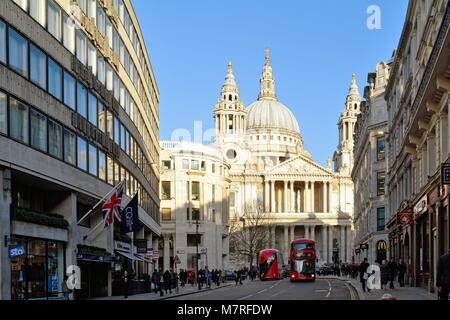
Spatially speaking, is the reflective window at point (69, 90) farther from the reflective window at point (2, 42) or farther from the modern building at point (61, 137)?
the reflective window at point (2, 42)

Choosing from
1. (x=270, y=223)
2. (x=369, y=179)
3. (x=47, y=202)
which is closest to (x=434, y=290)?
(x=47, y=202)

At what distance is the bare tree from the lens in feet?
484

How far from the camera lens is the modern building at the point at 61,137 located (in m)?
26.1

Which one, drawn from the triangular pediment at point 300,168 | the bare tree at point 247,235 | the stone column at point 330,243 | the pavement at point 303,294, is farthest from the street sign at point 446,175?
the stone column at point 330,243

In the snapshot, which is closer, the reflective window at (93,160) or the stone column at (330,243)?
the reflective window at (93,160)

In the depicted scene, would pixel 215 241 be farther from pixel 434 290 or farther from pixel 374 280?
pixel 434 290

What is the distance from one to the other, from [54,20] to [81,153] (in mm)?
7190

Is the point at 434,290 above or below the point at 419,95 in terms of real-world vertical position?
below

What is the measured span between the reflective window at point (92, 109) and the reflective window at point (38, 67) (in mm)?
8148

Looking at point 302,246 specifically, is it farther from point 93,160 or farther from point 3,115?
point 3,115
